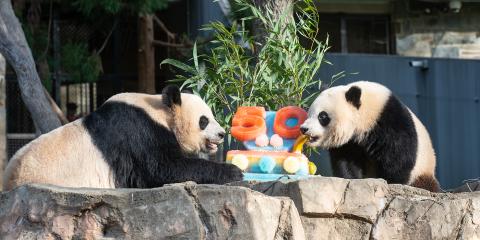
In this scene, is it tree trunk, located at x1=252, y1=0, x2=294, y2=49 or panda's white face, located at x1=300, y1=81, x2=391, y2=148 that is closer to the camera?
panda's white face, located at x1=300, y1=81, x2=391, y2=148

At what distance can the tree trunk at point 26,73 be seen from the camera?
10273mm

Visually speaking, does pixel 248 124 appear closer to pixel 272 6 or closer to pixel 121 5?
pixel 272 6

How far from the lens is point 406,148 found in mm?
7426

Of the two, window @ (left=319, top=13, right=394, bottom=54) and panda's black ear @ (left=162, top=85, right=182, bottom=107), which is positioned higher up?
window @ (left=319, top=13, right=394, bottom=54)

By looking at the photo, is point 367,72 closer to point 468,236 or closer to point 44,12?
point 44,12

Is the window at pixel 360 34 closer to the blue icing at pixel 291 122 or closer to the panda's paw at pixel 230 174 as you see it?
the blue icing at pixel 291 122

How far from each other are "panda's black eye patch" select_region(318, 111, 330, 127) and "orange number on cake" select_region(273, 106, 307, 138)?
5.5 inches

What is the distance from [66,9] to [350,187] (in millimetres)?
8715

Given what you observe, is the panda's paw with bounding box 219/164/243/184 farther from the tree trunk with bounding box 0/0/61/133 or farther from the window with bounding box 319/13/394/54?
the window with bounding box 319/13/394/54

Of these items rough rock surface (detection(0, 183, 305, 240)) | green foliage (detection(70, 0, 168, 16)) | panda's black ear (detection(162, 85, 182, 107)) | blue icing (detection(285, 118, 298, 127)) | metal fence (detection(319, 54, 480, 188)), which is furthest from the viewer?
metal fence (detection(319, 54, 480, 188))

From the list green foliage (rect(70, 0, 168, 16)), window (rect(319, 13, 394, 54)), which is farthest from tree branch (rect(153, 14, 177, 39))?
window (rect(319, 13, 394, 54))

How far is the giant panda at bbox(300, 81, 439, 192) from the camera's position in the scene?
7434mm

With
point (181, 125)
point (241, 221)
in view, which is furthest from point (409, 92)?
point (241, 221)

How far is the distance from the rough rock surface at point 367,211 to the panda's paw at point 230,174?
0.73 metres
